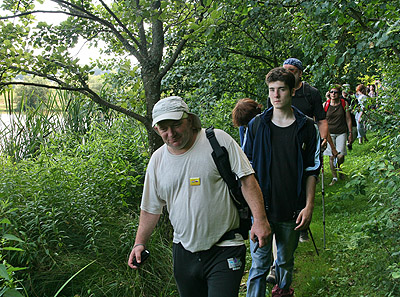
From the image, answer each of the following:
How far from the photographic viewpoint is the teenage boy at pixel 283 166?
3.82m

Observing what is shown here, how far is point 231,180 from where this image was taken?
9.66 ft

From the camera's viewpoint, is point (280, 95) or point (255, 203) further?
point (280, 95)

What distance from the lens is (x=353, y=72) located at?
6219 mm

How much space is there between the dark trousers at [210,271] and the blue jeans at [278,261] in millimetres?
822

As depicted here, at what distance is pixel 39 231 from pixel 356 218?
15.5 ft

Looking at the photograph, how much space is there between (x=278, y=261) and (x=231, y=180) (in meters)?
1.44

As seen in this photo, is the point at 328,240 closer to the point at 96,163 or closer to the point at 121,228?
the point at 121,228

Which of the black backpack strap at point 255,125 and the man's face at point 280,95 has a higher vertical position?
the man's face at point 280,95

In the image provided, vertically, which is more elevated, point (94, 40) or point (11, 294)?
point (94, 40)

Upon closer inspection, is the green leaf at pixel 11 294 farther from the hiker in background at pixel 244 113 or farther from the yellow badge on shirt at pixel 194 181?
the hiker in background at pixel 244 113

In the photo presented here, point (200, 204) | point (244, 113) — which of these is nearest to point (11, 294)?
point (200, 204)

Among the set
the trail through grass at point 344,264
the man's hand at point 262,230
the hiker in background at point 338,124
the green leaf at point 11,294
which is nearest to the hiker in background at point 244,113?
the trail through grass at point 344,264

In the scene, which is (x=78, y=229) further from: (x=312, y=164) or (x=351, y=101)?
(x=351, y=101)

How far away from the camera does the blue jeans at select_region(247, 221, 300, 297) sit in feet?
12.5
